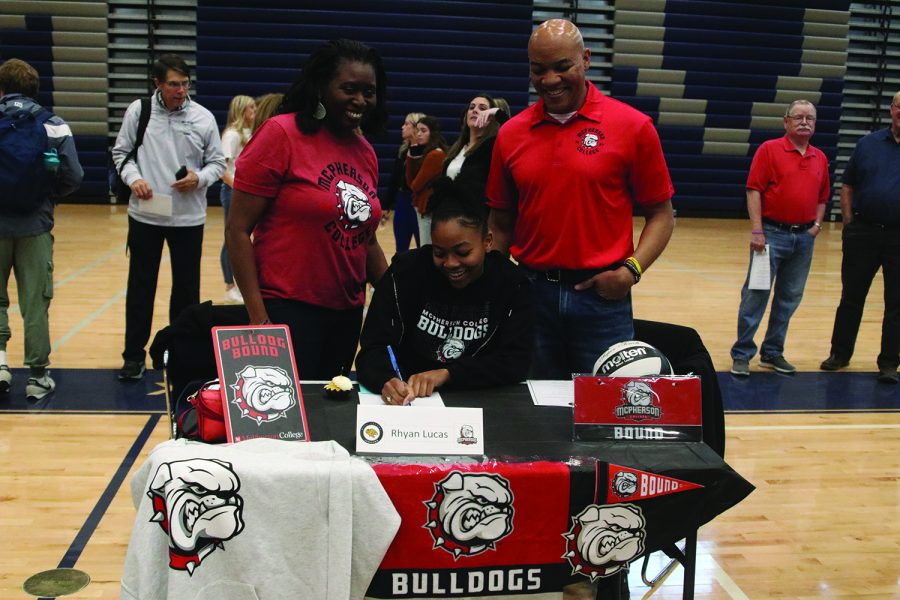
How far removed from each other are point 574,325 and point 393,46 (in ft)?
33.5

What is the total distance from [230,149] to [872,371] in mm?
4743

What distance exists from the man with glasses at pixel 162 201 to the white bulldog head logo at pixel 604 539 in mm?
3485

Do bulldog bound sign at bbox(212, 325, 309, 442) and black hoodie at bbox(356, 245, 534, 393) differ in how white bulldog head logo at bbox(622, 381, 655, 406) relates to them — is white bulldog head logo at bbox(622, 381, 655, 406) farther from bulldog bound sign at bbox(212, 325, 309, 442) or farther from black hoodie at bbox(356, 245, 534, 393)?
bulldog bound sign at bbox(212, 325, 309, 442)

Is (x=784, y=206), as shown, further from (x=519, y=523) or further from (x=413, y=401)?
(x=519, y=523)

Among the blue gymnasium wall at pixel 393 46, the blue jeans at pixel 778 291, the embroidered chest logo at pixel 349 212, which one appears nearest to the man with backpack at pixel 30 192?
the embroidered chest logo at pixel 349 212

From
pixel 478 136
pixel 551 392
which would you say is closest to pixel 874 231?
pixel 478 136

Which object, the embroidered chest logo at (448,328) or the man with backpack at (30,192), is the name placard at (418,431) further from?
the man with backpack at (30,192)

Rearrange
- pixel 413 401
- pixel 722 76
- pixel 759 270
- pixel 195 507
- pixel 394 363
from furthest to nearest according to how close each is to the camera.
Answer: pixel 722 76 → pixel 759 270 → pixel 394 363 → pixel 413 401 → pixel 195 507

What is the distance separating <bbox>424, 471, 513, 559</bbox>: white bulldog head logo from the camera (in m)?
1.87

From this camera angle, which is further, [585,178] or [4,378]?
[4,378]

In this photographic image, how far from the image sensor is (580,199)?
2562mm

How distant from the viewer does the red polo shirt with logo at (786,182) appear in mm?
5406

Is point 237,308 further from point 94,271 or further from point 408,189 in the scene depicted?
point 94,271

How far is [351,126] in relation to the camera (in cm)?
254
